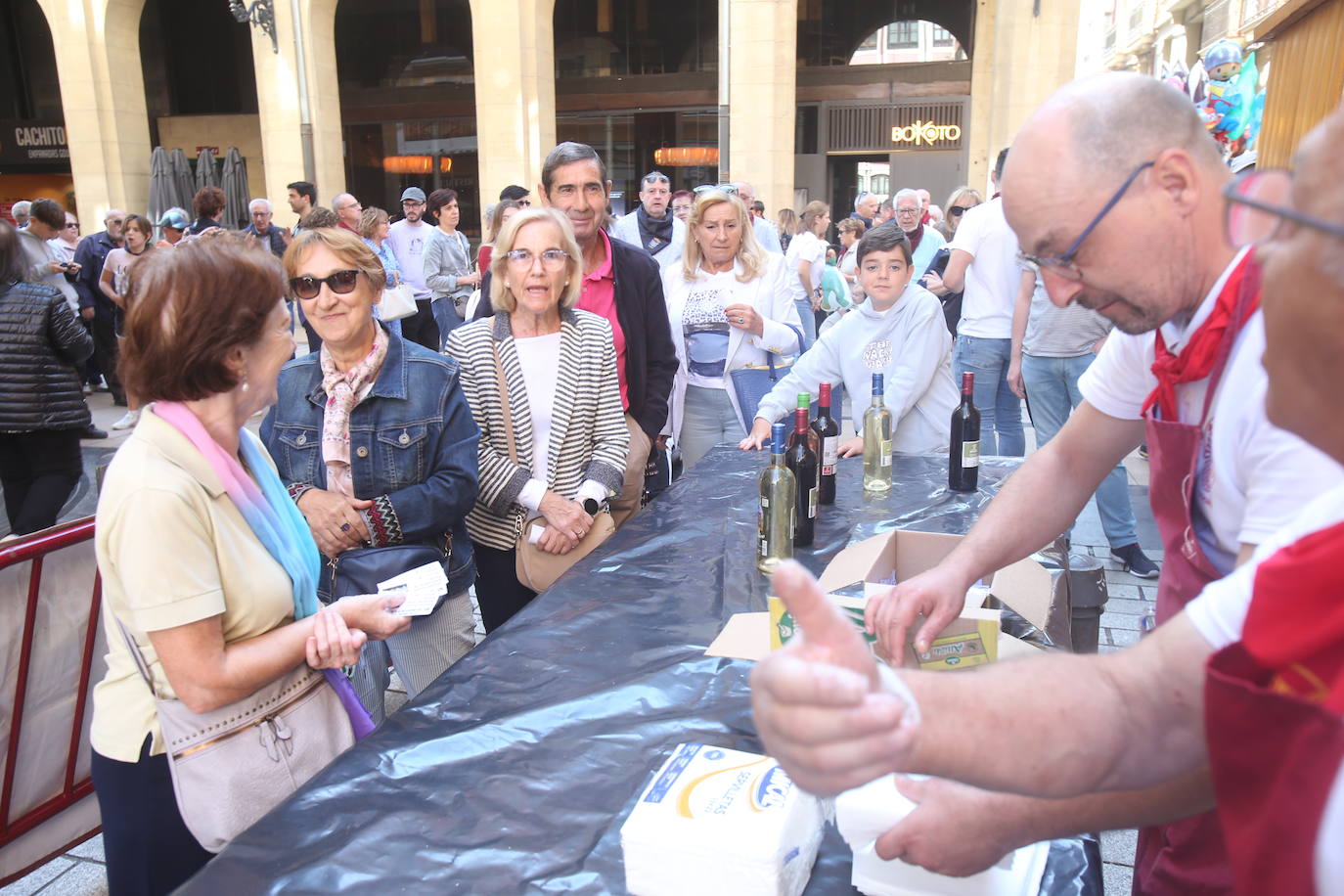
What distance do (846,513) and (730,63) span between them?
13556 millimetres

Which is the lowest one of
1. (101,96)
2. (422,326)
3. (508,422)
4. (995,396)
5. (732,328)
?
(995,396)

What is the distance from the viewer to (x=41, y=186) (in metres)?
23.9

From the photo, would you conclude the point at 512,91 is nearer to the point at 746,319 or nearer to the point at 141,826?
the point at 746,319

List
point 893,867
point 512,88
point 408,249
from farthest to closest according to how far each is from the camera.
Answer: point 512,88, point 408,249, point 893,867

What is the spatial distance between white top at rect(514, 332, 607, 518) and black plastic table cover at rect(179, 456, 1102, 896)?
554mm

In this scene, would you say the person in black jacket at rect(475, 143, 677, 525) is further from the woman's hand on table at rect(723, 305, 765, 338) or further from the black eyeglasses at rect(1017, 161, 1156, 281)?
the black eyeglasses at rect(1017, 161, 1156, 281)

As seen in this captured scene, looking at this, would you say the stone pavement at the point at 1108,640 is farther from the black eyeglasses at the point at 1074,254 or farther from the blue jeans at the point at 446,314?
the blue jeans at the point at 446,314

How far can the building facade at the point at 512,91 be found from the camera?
1513cm

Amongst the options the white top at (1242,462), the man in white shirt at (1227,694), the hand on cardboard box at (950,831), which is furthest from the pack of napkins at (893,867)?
the white top at (1242,462)

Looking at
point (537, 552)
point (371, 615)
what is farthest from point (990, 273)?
point (371, 615)

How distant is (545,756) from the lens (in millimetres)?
1617

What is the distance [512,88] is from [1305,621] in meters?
16.8

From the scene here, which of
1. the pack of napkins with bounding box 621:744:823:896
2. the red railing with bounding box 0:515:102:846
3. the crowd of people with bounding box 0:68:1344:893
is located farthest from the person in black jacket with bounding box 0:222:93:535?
the pack of napkins with bounding box 621:744:823:896

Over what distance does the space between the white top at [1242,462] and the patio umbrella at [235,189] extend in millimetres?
13615
